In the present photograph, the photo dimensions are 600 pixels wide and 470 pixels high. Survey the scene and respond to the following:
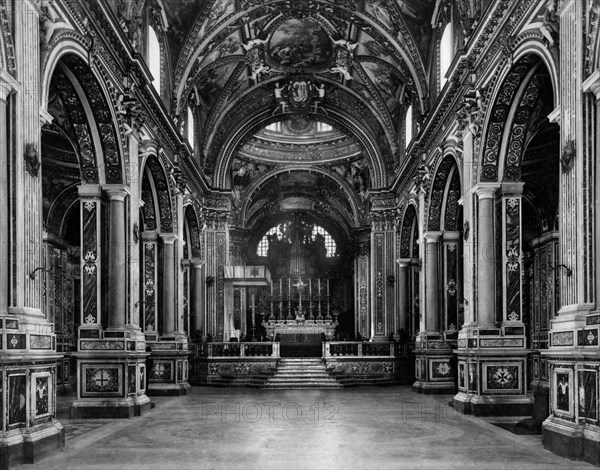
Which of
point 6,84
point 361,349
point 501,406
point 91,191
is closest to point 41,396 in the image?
point 6,84

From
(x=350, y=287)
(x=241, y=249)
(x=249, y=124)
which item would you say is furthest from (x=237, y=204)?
(x=350, y=287)

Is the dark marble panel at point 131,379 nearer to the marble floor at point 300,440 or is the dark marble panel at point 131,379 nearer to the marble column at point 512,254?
the marble floor at point 300,440

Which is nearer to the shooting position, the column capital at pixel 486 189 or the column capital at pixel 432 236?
the column capital at pixel 486 189

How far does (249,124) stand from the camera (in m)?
28.3

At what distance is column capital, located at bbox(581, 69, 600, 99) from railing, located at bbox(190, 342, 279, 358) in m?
17.2

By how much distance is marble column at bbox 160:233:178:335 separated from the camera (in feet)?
66.3

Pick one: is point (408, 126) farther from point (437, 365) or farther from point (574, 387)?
point (574, 387)

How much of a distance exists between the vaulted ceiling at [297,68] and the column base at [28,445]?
11.7 metres

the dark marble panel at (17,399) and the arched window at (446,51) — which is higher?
the arched window at (446,51)

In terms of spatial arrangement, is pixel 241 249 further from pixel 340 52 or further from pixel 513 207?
pixel 513 207

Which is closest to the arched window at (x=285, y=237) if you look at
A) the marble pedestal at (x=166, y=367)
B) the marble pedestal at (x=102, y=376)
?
the marble pedestal at (x=166, y=367)

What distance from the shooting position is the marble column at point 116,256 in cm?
1464

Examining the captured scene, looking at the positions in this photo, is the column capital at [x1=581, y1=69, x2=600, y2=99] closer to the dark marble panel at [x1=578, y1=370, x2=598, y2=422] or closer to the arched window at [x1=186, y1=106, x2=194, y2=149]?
the dark marble panel at [x1=578, y1=370, x2=598, y2=422]

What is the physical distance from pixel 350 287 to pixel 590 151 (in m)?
35.8
